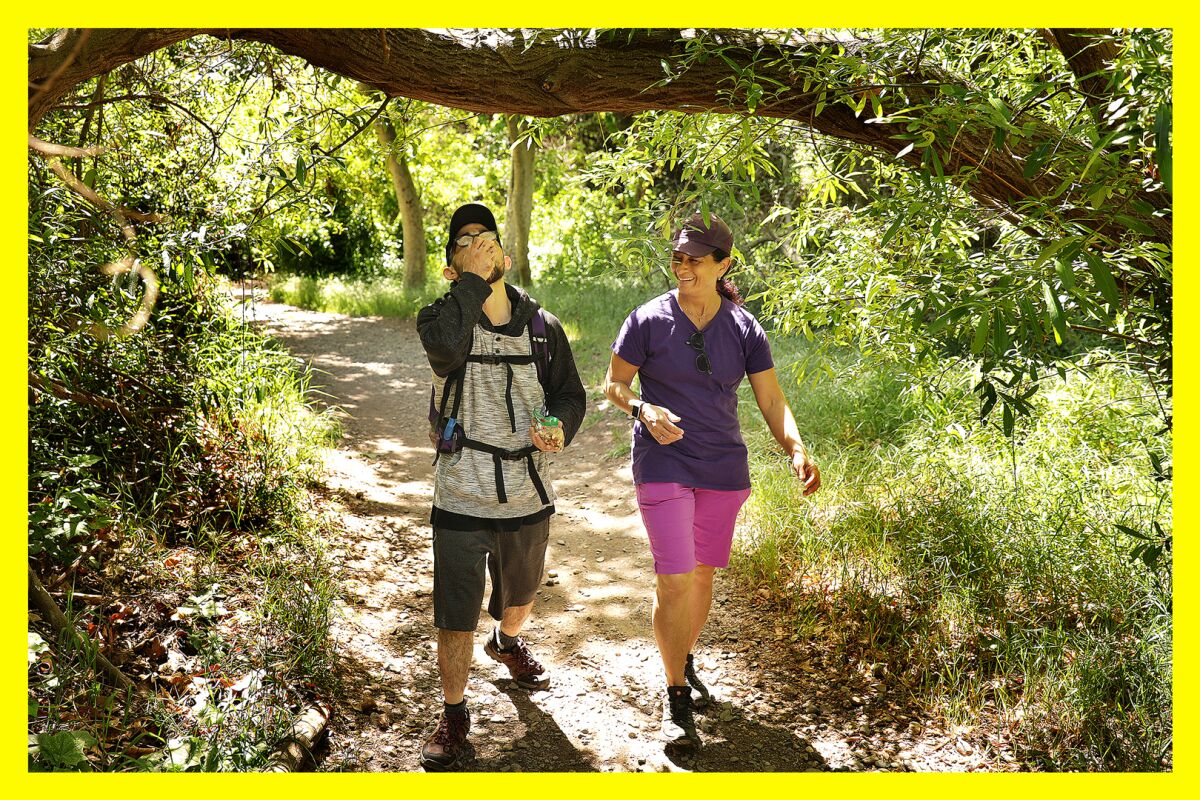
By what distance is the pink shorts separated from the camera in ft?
12.4

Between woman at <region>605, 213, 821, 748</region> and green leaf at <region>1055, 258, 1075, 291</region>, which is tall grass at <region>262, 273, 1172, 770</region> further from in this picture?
green leaf at <region>1055, 258, 1075, 291</region>

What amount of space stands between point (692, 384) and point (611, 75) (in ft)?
4.66

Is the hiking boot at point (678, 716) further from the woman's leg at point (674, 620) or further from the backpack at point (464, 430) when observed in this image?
the backpack at point (464, 430)

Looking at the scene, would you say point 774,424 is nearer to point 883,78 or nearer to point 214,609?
point 883,78

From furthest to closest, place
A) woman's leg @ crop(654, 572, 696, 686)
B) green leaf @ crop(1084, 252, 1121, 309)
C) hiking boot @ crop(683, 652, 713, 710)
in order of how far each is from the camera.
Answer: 1. hiking boot @ crop(683, 652, 713, 710)
2. woman's leg @ crop(654, 572, 696, 686)
3. green leaf @ crop(1084, 252, 1121, 309)

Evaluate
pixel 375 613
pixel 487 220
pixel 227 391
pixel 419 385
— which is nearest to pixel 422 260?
pixel 419 385

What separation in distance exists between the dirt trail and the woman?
40 cm

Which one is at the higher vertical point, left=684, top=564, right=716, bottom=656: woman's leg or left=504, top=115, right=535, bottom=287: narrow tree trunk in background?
left=504, top=115, right=535, bottom=287: narrow tree trunk in background

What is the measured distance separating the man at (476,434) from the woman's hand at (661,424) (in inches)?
12.2

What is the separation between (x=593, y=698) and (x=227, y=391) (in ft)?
11.6

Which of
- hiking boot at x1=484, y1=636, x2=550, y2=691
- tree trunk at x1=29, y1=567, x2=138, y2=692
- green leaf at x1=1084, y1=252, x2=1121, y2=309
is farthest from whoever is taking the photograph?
hiking boot at x1=484, y1=636, x2=550, y2=691

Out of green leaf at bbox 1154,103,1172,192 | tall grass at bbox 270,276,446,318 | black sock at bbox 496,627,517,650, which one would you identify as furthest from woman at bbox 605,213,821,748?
tall grass at bbox 270,276,446,318

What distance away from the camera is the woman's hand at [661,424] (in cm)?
361

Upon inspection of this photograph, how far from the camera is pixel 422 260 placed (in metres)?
18.6
